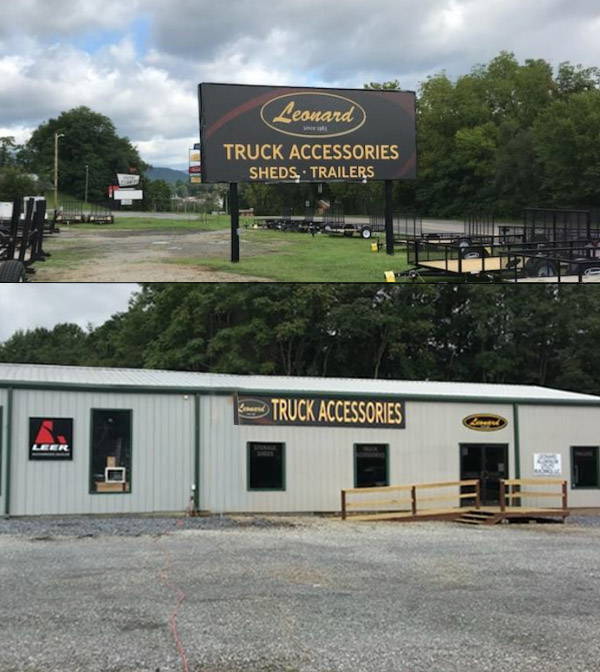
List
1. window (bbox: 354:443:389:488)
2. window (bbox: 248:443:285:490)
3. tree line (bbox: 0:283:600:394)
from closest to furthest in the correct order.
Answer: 1. window (bbox: 248:443:285:490)
2. window (bbox: 354:443:389:488)
3. tree line (bbox: 0:283:600:394)

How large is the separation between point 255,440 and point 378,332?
2659 cm

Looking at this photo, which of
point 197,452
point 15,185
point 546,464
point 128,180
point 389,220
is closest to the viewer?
point 15,185

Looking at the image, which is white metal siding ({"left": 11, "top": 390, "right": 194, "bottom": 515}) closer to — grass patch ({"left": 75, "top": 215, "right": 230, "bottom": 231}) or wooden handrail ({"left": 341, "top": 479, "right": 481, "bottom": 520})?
wooden handrail ({"left": 341, "top": 479, "right": 481, "bottom": 520})

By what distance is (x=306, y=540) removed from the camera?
496 inches

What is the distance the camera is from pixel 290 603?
769cm

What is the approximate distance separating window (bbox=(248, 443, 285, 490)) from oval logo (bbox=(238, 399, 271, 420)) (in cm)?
63

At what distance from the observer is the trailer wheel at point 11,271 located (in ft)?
30.1

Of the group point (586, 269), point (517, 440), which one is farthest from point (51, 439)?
point (517, 440)

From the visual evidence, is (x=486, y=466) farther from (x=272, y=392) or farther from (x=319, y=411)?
(x=272, y=392)

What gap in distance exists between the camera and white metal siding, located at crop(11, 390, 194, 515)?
15.6 metres

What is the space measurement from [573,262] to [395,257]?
2634 mm

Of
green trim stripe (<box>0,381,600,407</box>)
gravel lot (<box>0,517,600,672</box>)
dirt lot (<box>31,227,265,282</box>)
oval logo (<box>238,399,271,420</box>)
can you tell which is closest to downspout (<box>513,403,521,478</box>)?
green trim stripe (<box>0,381,600,407</box>)

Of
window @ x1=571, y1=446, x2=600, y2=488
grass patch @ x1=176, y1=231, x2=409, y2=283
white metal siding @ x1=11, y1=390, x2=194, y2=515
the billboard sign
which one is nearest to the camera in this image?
the billboard sign

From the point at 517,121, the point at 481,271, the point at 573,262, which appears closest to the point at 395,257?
the point at 481,271
